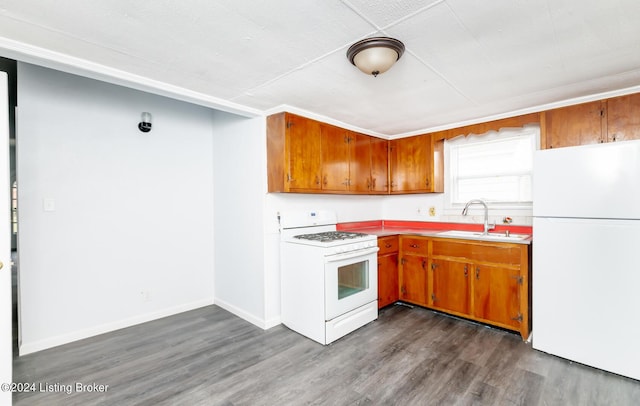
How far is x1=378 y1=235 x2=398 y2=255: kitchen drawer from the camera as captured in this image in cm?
348

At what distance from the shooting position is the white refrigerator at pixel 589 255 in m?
2.14

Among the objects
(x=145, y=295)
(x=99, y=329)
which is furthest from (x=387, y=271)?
(x=99, y=329)

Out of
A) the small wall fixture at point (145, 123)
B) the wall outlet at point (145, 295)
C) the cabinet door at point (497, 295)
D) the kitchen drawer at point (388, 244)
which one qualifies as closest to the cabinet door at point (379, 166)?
the kitchen drawer at point (388, 244)

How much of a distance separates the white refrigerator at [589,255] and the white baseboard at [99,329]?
11.9 feet

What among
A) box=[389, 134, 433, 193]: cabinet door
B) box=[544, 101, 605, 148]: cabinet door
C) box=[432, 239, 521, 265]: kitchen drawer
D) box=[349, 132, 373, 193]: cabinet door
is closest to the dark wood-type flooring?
box=[432, 239, 521, 265]: kitchen drawer

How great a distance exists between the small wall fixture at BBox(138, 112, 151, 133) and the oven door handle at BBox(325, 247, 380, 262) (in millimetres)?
2348

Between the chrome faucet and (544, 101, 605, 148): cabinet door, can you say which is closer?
(544, 101, 605, 148): cabinet door

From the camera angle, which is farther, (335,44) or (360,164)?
(360,164)

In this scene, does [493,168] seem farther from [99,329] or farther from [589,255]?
[99,329]

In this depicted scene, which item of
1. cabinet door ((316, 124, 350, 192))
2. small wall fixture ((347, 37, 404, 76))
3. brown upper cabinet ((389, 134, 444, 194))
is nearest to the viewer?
small wall fixture ((347, 37, 404, 76))

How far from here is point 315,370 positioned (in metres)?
2.34

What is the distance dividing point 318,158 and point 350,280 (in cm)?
136

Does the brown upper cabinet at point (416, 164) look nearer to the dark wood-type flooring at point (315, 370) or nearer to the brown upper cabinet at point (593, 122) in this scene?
the brown upper cabinet at point (593, 122)

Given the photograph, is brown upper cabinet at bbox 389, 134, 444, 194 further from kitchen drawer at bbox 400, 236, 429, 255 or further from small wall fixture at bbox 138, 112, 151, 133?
small wall fixture at bbox 138, 112, 151, 133
